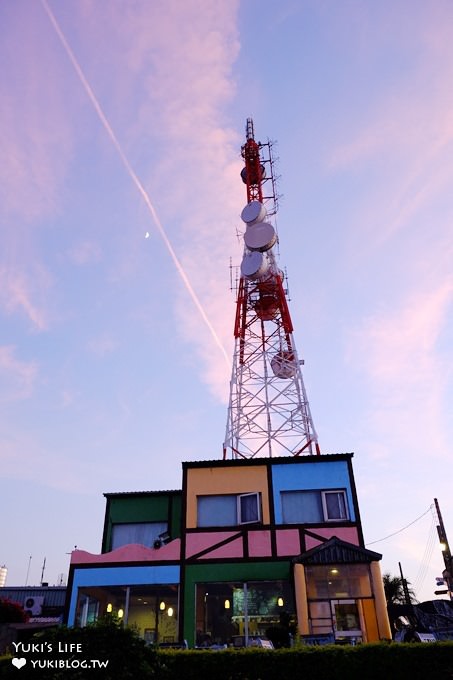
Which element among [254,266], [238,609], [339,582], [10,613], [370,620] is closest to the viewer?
[370,620]

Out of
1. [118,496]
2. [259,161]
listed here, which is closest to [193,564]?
[118,496]

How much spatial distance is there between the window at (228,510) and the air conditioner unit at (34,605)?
24.0 meters

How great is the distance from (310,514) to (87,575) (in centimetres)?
989

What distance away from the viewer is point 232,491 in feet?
76.4

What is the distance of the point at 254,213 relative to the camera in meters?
36.4

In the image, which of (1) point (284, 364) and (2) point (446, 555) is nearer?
(1) point (284, 364)

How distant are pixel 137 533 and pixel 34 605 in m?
20.3

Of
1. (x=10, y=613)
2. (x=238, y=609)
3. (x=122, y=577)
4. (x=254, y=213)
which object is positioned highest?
(x=254, y=213)

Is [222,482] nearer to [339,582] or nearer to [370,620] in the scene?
[339,582]

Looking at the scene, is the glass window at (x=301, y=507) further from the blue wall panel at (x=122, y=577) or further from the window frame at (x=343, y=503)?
the blue wall panel at (x=122, y=577)

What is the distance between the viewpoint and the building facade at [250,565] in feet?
64.6

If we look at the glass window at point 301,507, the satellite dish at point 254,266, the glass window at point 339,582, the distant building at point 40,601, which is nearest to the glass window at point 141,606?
the glass window at point 301,507

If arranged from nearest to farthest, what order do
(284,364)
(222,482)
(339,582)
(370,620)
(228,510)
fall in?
(370,620) → (339,582) → (228,510) → (222,482) → (284,364)

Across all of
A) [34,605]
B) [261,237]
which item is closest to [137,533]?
[34,605]
